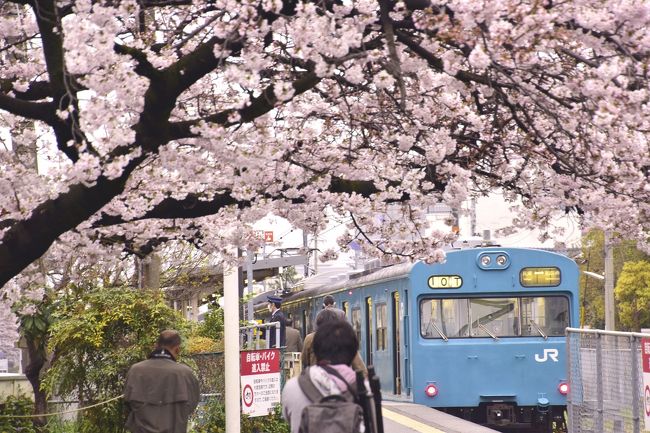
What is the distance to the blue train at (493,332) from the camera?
17.5 metres

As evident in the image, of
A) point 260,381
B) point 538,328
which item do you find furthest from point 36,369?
point 538,328

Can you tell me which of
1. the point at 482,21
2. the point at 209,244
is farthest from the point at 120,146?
the point at 209,244

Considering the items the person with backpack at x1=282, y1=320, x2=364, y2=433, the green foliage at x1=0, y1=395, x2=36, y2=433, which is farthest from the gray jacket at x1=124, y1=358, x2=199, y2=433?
the person with backpack at x1=282, y1=320, x2=364, y2=433

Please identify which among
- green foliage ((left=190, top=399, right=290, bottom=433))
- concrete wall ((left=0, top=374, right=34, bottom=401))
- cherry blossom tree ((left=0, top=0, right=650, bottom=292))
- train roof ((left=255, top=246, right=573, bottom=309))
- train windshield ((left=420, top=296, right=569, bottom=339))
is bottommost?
green foliage ((left=190, top=399, right=290, bottom=433))

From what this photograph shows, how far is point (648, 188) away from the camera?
9594mm

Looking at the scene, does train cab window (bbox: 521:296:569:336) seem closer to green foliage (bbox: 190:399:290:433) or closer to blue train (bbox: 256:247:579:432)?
blue train (bbox: 256:247:579:432)

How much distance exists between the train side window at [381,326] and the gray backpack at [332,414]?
1317 centimetres

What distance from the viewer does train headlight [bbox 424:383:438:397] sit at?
1762 centimetres

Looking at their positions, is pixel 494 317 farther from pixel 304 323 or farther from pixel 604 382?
pixel 304 323

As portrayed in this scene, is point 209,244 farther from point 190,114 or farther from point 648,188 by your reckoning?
point 648,188

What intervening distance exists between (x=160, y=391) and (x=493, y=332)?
9045 mm

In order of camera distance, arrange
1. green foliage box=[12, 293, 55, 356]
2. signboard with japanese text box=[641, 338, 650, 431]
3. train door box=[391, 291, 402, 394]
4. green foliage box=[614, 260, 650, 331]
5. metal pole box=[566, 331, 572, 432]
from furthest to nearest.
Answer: green foliage box=[614, 260, 650, 331] → train door box=[391, 291, 402, 394] → green foliage box=[12, 293, 55, 356] → metal pole box=[566, 331, 572, 432] → signboard with japanese text box=[641, 338, 650, 431]

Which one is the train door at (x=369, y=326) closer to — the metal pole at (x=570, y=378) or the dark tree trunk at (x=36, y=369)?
the dark tree trunk at (x=36, y=369)

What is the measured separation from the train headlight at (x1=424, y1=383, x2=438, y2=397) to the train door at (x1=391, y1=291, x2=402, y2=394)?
2.88 feet
